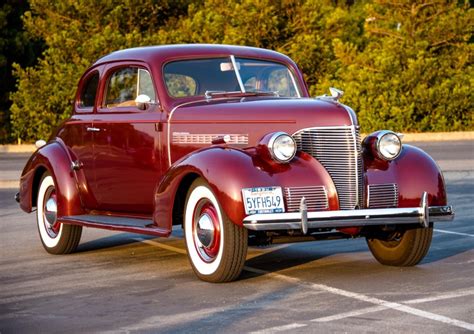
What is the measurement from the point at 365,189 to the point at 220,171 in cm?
127

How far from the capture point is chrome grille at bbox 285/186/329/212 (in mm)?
8516

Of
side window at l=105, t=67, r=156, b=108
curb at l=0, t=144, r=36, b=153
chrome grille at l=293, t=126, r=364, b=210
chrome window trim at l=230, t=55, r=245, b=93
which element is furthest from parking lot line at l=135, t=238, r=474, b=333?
curb at l=0, t=144, r=36, b=153

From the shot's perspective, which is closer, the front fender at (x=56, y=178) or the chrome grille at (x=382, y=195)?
the chrome grille at (x=382, y=195)

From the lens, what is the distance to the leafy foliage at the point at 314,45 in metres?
31.3

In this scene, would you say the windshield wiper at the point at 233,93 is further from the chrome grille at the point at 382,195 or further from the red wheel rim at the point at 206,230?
the chrome grille at the point at 382,195

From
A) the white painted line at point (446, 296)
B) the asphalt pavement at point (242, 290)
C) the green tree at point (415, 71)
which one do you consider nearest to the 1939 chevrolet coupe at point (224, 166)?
the asphalt pavement at point (242, 290)

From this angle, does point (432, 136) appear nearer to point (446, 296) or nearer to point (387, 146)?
point (387, 146)

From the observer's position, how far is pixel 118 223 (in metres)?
9.96

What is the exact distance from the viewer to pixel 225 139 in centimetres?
924

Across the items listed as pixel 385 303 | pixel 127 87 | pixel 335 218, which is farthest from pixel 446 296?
pixel 127 87

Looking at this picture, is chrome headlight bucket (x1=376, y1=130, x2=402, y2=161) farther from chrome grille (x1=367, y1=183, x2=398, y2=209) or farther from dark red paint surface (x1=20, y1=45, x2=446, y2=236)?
chrome grille (x1=367, y1=183, x2=398, y2=209)

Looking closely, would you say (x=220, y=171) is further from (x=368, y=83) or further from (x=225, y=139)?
(x=368, y=83)

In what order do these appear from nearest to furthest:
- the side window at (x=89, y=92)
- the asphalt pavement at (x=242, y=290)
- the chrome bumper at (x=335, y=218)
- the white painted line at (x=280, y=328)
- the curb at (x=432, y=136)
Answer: the white painted line at (x=280, y=328), the asphalt pavement at (x=242, y=290), the chrome bumper at (x=335, y=218), the side window at (x=89, y=92), the curb at (x=432, y=136)

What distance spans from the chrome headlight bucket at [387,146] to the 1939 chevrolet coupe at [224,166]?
0.01m
